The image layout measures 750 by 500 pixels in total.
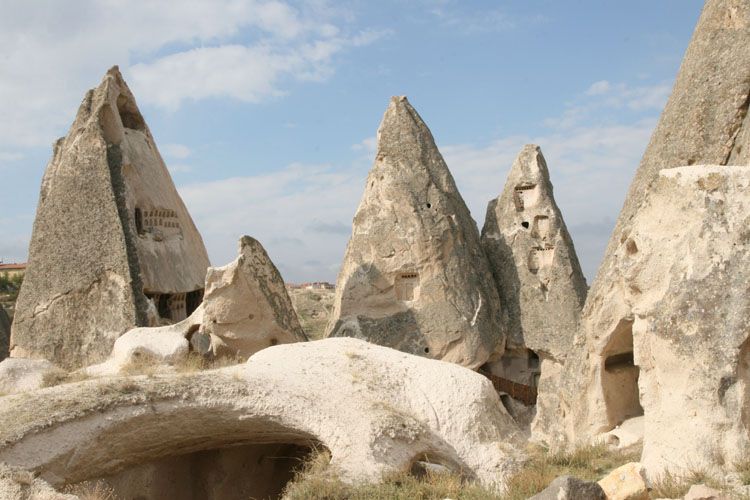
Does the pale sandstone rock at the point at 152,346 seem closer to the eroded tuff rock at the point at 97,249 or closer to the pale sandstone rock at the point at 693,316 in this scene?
the eroded tuff rock at the point at 97,249

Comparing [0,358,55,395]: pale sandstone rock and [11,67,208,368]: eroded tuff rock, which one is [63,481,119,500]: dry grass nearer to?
[0,358,55,395]: pale sandstone rock

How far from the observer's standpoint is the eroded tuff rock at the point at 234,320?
11.6 metres

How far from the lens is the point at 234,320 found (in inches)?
462

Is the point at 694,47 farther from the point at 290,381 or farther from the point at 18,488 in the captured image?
the point at 18,488

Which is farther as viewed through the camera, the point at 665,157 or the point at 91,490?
the point at 665,157

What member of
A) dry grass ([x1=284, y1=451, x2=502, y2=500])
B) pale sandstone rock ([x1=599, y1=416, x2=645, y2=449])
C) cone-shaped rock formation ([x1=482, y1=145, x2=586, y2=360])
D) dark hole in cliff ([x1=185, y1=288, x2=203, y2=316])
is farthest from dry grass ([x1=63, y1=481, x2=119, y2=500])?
cone-shaped rock formation ([x1=482, y1=145, x2=586, y2=360])

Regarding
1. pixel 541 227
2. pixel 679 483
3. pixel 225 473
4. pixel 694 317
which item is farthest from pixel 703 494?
pixel 541 227

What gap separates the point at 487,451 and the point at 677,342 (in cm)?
222

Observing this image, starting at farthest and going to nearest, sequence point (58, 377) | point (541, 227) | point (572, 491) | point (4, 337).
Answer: point (4, 337), point (541, 227), point (58, 377), point (572, 491)

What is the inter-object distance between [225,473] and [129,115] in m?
7.91

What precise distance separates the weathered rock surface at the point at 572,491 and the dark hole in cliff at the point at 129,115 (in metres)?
11.1

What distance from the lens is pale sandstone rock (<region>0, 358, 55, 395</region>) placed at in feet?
35.5

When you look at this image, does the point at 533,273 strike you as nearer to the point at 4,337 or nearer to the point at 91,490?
the point at 4,337

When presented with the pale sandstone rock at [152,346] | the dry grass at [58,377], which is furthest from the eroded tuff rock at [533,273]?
the dry grass at [58,377]
